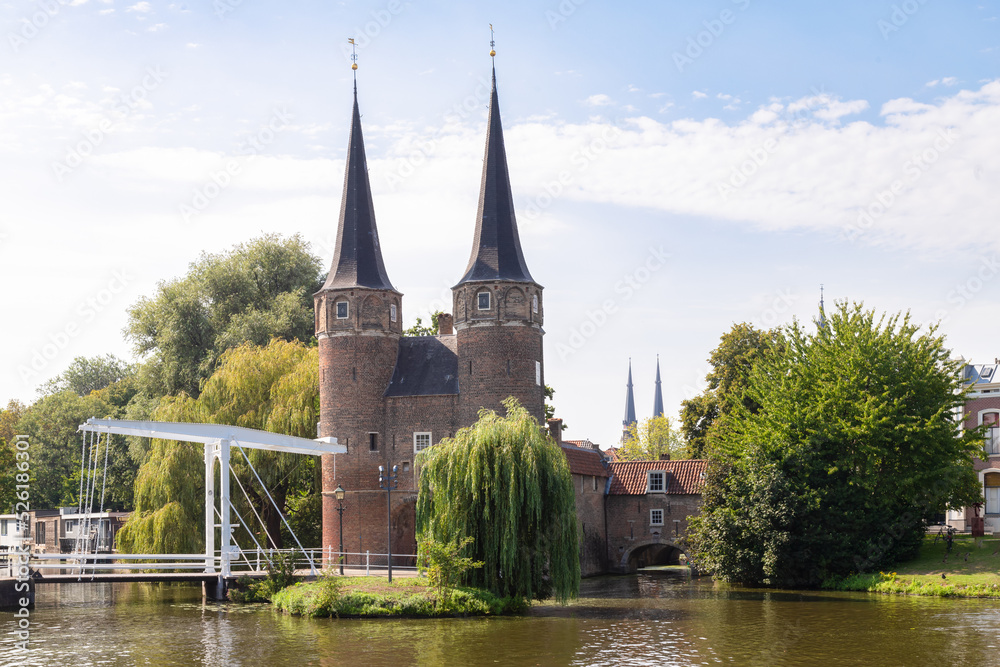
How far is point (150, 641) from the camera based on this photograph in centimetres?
2216

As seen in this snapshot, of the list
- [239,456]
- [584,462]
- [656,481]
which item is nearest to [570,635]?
[239,456]

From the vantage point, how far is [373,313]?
3700 centimetres

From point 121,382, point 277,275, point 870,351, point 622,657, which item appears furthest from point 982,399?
point 121,382

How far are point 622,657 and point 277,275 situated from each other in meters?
31.8

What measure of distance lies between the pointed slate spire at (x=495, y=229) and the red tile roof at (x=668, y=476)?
480 inches

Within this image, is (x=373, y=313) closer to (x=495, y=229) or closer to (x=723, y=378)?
(x=495, y=229)

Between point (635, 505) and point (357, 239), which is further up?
point (357, 239)

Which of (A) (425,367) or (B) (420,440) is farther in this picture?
(A) (425,367)

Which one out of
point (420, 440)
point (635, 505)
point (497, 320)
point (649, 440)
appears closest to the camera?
point (497, 320)

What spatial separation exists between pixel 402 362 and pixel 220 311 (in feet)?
37.6

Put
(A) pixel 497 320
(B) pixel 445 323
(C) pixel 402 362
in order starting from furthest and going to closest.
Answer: (B) pixel 445 323 < (C) pixel 402 362 < (A) pixel 497 320

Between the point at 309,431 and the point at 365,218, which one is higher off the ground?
the point at 365,218

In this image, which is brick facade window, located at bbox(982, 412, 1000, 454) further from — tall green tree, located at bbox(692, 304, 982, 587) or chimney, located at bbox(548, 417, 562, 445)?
chimney, located at bbox(548, 417, 562, 445)

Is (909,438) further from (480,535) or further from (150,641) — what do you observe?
(150,641)
